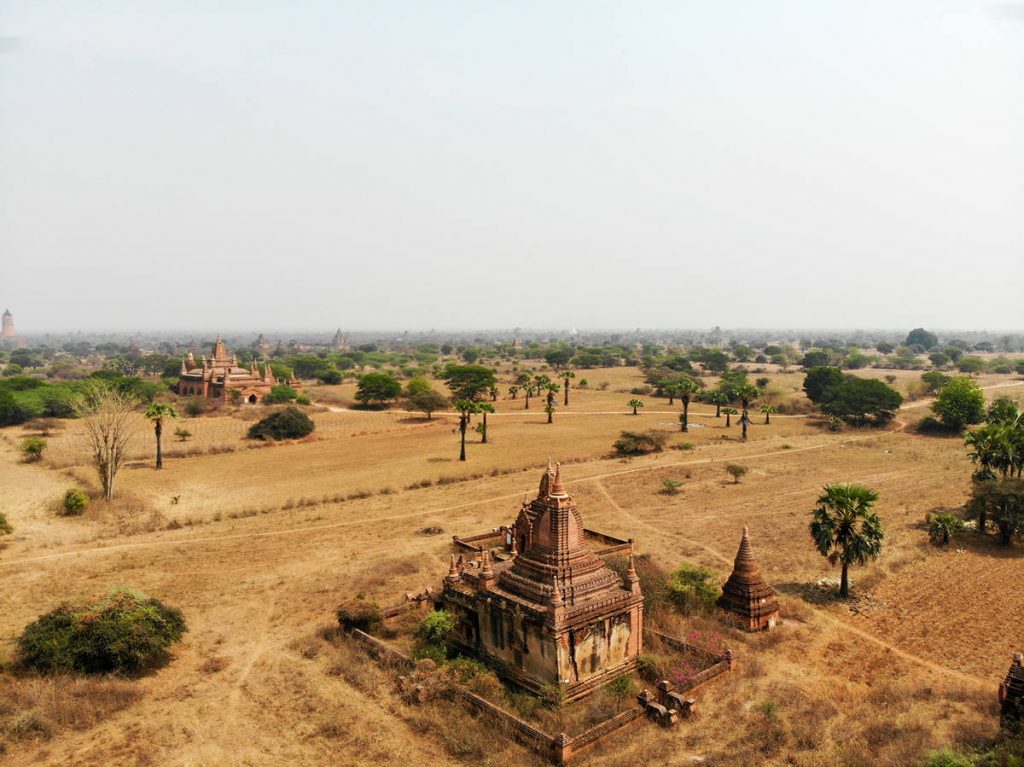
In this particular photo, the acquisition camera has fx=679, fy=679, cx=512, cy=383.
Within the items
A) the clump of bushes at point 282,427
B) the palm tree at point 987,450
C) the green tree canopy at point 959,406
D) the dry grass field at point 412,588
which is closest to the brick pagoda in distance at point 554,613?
the dry grass field at point 412,588

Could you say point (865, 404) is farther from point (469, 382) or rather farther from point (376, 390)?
point (376, 390)

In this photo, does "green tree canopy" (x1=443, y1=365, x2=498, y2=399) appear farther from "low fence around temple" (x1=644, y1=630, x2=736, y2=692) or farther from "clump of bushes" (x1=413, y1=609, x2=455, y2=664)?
"low fence around temple" (x1=644, y1=630, x2=736, y2=692)

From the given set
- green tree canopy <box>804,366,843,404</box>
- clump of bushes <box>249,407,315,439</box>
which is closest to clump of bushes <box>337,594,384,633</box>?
clump of bushes <box>249,407,315,439</box>

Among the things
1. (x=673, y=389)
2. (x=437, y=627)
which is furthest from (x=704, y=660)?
(x=673, y=389)

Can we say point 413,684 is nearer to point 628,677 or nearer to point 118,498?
point 628,677

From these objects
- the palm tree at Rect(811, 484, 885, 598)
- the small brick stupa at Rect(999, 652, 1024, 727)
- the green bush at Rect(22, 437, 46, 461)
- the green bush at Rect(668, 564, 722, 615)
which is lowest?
the green bush at Rect(22, 437, 46, 461)

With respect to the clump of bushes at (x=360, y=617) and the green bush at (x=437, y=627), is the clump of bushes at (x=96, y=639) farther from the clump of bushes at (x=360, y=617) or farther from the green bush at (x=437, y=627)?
the green bush at (x=437, y=627)
